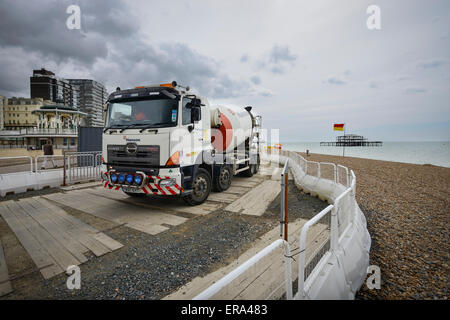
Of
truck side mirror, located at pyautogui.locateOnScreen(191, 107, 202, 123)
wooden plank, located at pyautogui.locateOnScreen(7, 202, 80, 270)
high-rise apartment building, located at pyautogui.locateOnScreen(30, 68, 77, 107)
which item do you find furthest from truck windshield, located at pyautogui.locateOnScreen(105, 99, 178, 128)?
high-rise apartment building, located at pyautogui.locateOnScreen(30, 68, 77, 107)

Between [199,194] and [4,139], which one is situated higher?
[4,139]

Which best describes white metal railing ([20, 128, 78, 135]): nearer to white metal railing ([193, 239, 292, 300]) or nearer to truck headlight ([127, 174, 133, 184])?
truck headlight ([127, 174, 133, 184])

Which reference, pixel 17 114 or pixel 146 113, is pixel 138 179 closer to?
pixel 146 113

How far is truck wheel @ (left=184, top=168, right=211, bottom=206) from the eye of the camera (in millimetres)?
6520

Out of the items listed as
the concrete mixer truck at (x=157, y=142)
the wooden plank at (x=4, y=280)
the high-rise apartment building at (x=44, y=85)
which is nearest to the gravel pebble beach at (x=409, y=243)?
the concrete mixer truck at (x=157, y=142)

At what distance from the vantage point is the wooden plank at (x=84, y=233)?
4031 mm

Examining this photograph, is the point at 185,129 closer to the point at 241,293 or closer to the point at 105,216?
the point at 105,216

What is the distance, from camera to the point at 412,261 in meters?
3.69

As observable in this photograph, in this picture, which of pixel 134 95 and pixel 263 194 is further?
pixel 263 194

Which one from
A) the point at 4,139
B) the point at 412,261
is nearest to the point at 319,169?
the point at 412,261

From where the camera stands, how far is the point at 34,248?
Result: 404 centimetres

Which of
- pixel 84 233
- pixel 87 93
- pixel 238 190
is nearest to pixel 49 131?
pixel 238 190
